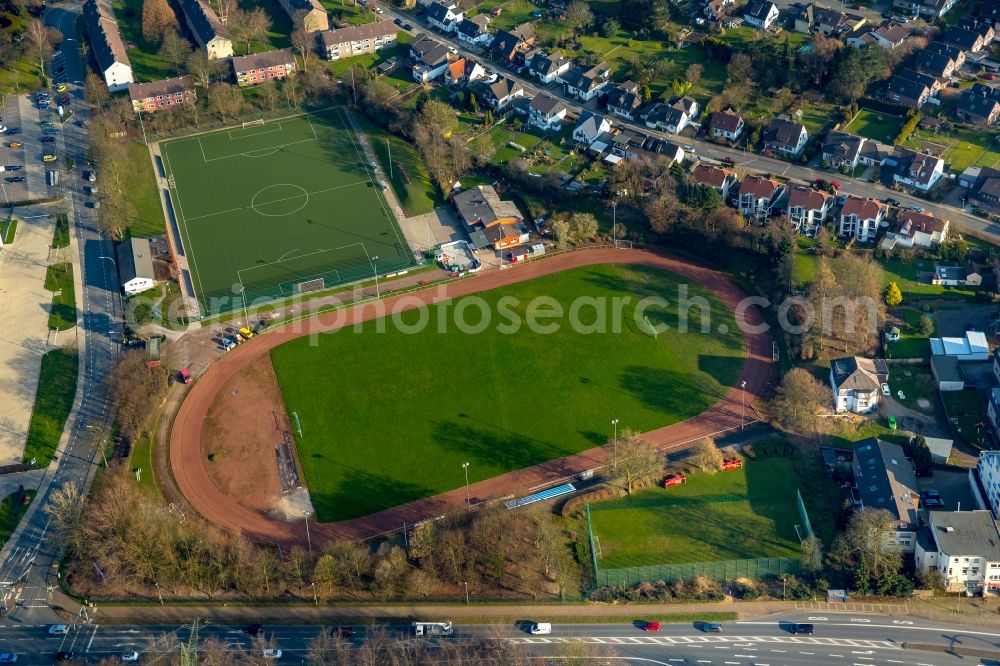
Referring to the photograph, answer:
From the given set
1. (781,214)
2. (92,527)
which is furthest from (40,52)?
(781,214)

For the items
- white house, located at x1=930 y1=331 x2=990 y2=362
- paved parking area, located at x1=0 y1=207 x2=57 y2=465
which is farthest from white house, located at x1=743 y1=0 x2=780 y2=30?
paved parking area, located at x1=0 y1=207 x2=57 y2=465

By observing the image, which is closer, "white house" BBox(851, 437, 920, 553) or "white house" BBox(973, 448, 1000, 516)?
"white house" BBox(851, 437, 920, 553)

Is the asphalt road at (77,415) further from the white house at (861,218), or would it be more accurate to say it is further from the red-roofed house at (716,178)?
the white house at (861,218)

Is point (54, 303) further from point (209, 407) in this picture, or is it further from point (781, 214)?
point (781, 214)

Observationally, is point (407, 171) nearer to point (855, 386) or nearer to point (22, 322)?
point (22, 322)

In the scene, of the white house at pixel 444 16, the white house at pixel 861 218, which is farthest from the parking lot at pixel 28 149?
the white house at pixel 861 218

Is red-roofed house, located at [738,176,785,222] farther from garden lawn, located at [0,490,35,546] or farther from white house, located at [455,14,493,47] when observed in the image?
garden lawn, located at [0,490,35,546]
